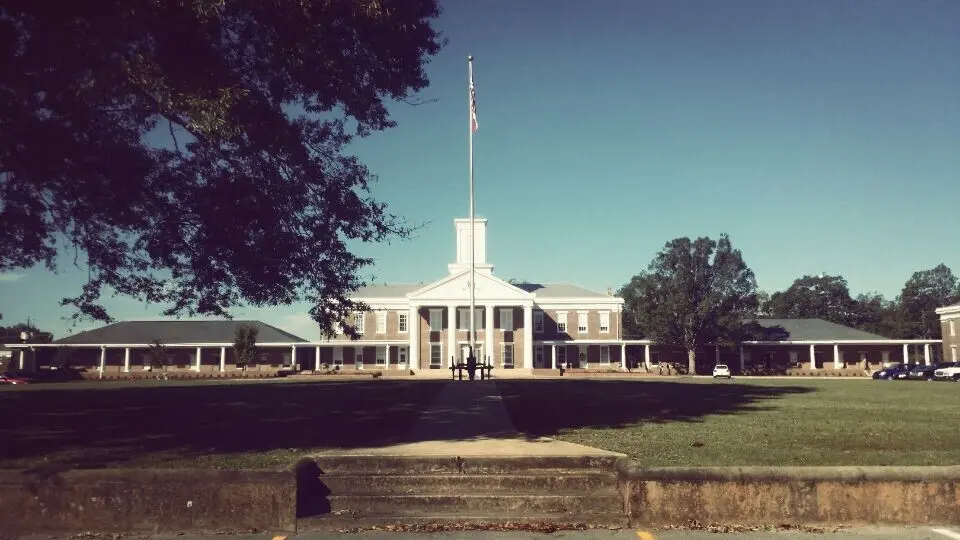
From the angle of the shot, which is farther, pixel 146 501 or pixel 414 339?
pixel 414 339

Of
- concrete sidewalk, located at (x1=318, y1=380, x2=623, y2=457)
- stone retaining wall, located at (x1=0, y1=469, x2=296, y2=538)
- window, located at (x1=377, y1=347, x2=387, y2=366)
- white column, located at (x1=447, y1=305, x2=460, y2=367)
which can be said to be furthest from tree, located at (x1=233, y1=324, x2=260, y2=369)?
stone retaining wall, located at (x1=0, y1=469, x2=296, y2=538)

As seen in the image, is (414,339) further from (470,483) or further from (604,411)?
(470,483)

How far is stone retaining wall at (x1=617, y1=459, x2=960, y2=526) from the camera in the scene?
25.6ft

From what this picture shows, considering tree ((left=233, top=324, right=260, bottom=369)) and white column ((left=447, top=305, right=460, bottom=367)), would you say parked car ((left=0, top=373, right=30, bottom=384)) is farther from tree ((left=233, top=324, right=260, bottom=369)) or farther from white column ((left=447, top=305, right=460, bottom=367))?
white column ((left=447, top=305, right=460, bottom=367))

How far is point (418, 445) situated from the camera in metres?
10.3

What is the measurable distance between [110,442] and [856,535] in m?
10.7

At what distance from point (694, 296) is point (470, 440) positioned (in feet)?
193

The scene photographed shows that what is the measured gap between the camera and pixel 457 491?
27.7ft

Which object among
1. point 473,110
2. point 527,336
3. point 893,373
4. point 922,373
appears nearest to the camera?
point 473,110

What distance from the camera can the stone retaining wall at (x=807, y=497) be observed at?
25.6 ft

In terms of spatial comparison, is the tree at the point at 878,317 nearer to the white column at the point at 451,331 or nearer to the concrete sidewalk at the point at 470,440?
the white column at the point at 451,331

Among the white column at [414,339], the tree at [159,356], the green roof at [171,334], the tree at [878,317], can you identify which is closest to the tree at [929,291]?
the tree at [878,317]

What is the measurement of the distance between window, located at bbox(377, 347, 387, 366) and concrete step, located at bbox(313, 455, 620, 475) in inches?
2301

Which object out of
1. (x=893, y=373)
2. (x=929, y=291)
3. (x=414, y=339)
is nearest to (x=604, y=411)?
(x=414, y=339)
